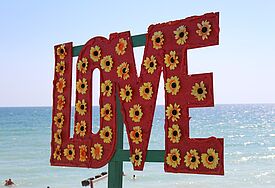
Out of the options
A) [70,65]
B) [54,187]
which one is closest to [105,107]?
[70,65]

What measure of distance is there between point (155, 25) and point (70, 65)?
49.3 inches

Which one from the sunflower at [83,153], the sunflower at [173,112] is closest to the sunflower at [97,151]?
the sunflower at [83,153]

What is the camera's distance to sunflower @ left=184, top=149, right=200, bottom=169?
443cm

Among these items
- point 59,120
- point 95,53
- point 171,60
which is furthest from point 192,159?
point 59,120

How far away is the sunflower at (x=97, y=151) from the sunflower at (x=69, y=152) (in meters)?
0.29

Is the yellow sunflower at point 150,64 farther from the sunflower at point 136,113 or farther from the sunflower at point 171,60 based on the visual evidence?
the sunflower at point 136,113

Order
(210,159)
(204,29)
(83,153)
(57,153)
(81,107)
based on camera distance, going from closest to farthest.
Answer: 1. (210,159)
2. (204,29)
3. (83,153)
4. (81,107)
5. (57,153)

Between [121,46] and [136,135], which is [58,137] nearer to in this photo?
[136,135]

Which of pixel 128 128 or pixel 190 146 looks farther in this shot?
pixel 128 128

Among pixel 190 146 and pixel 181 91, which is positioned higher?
pixel 181 91

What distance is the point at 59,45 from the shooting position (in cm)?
570

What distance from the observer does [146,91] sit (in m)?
4.81

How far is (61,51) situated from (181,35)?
170cm

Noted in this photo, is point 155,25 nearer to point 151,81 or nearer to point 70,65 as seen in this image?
point 151,81
